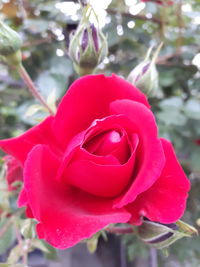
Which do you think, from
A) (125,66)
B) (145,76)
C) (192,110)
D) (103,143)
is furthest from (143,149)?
(125,66)

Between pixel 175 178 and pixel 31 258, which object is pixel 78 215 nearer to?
pixel 175 178

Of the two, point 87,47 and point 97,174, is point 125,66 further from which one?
point 97,174

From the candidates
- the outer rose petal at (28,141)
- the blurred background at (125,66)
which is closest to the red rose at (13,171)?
the outer rose petal at (28,141)

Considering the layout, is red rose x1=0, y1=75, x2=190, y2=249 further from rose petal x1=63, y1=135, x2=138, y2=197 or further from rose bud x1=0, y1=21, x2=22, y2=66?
rose bud x1=0, y1=21, x2=22, y2=66

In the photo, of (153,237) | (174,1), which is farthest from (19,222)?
(174,1)

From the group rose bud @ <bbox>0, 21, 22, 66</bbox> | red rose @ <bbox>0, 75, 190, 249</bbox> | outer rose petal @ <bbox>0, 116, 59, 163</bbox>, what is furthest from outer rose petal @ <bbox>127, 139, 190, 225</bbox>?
rose bud @ <bbox>0, 21, 22, 66</bbox>

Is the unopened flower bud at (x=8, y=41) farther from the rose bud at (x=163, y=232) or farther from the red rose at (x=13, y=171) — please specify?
the rose bud at (x=163, y=232)
